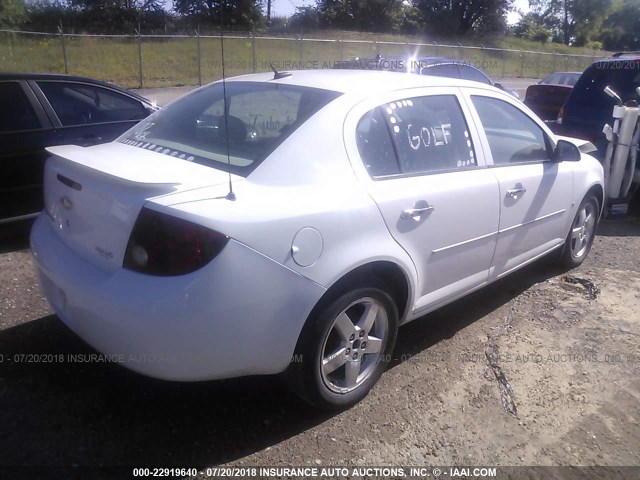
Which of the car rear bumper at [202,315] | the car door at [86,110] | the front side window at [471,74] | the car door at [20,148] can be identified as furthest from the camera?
the front side window at [471,74]

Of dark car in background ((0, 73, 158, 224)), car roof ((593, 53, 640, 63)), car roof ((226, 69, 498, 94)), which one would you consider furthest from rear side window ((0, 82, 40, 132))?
car roof ((593, 53, 640, 63))

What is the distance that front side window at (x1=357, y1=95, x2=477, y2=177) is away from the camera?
10.3ft

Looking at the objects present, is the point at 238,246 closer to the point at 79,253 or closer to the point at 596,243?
the point at 79,253

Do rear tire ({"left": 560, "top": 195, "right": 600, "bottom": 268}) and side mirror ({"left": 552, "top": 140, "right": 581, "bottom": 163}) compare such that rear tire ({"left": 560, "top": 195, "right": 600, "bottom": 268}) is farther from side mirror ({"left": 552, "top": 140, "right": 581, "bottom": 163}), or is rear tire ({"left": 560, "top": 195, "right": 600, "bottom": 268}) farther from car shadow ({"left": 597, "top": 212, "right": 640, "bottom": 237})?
car shadow ({"left": 597, "top": 212, "right": 640, "bottom": 237})

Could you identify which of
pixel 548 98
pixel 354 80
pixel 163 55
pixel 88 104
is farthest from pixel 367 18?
pixel 354 80

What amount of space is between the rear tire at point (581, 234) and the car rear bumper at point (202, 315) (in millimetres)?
3157

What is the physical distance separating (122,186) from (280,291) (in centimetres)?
84

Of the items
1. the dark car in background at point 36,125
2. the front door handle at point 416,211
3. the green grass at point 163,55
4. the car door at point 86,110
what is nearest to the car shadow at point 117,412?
the front door handle at point 416,211

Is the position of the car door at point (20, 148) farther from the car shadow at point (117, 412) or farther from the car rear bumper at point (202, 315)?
the car rear bumper at point (202, 315)

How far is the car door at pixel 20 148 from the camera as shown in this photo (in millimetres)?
4988

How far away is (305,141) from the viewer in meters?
2.88

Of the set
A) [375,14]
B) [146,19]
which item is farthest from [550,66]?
[146,19]

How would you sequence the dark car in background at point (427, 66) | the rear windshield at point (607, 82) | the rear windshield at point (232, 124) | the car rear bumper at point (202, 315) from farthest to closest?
the dark car in background at point (427, 66)
the rear windshield at point (607, 82)
the rear windshield at point (232, 124)
the car rear bumper at point (202, 315)

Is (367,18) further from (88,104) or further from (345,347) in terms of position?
(345,347)
